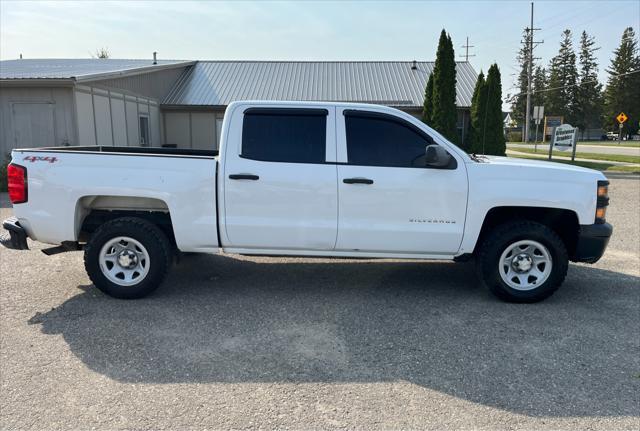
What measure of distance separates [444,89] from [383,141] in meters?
16.7

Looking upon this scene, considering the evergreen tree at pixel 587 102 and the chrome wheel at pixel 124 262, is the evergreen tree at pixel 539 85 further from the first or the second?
the chrome wheel at pixel 124 262

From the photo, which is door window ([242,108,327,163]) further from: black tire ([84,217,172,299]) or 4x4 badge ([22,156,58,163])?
4x4 badge ([22,156,58,163])

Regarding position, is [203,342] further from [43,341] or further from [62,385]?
[43,341]

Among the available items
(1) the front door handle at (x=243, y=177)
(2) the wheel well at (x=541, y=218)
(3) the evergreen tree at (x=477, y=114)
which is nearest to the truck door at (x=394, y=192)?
(2) the wheel well at (x=541, y=218)

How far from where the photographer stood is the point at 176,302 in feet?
16.6

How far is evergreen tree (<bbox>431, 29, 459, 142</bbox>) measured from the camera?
2020 centimetres

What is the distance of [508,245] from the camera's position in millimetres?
4980

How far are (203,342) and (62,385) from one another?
1072mm

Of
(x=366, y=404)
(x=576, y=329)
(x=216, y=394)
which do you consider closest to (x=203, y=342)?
(x=216, y=394)

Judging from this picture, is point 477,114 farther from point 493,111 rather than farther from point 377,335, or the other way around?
point 377,335

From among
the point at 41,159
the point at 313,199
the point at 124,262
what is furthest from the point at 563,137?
the point at 41,159

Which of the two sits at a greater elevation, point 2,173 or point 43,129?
point 43,129

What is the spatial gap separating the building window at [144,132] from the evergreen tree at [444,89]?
39.4ft

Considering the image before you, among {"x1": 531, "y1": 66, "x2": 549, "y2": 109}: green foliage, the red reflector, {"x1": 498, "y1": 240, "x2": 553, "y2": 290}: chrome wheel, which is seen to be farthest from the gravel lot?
{"x1": 531, "y1": 66, "x2": 549, "y2": 109}: green foliage
